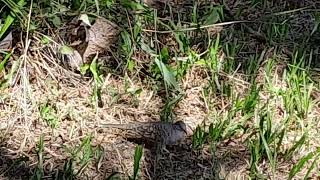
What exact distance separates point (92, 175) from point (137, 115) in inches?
15.6

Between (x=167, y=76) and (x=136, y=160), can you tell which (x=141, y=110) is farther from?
(x=136, y=160)

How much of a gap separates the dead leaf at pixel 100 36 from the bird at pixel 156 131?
0.42m

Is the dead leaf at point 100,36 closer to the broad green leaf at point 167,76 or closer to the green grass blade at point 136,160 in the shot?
the broad green leaf at point 167,76

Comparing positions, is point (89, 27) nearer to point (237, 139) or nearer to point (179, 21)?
point (179, 21)

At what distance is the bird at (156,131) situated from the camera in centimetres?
266

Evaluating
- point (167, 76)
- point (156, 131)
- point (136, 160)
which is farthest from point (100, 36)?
point (136, 160)

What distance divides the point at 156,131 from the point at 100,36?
581 mm

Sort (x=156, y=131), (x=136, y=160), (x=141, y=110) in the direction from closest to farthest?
(x=136, y=160) → (x=156, y=131) → (x=141, y=110)

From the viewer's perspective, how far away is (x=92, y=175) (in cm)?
250

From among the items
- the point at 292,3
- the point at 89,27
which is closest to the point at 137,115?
the point at 89,27

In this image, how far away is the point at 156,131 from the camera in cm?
267

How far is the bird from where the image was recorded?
8.72ft

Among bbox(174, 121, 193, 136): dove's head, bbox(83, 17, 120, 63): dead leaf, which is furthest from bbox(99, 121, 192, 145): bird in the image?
bbox(83, 17, 120, 63): dead leaf

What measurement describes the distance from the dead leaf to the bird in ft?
1.39
